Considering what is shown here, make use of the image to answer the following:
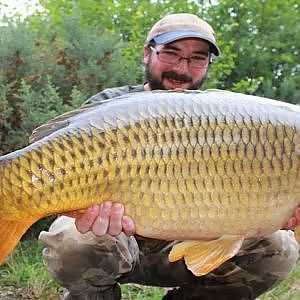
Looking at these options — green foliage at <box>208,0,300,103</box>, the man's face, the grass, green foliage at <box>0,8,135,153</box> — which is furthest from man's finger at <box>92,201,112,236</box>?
green foliage at <box>208,0,300,103</box>

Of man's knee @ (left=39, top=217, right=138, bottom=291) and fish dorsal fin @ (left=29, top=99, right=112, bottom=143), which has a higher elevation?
fish dorsal fin @ (left=29, top=99, right=112, bottom=143)

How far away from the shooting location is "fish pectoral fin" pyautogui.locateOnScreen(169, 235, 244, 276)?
5.73ft

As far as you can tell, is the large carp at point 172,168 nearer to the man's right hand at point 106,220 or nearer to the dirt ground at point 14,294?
the man's right hand at point 106,220

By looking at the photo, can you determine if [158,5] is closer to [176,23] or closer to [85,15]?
[85,15]

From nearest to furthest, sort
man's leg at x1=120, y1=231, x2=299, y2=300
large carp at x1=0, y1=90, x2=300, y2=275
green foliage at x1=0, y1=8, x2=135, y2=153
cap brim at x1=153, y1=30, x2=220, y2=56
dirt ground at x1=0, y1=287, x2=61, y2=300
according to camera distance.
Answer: large carp at x1=0, y1=90, x2=300, y2=275, man's leg at x1=120, y1=231, x2=299, y2=300, cap brim at x1=153, y1=30, x2=220, y2=56, dirt ground at x1=0, y1=287, x2=61, y2=300, green foliage at x1=0, y1=8, x2=135, y2=153

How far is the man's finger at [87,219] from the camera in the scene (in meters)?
1.67

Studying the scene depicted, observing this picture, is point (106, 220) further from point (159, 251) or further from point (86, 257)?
point (159, 251)

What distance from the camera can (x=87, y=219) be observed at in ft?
5.67

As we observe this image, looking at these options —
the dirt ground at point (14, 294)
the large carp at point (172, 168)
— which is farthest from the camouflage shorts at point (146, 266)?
the dirt ground at point (14, 294)

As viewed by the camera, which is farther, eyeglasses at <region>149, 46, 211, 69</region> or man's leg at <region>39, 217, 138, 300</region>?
eyeglasses at <region>149, 46, 211, 69</region>

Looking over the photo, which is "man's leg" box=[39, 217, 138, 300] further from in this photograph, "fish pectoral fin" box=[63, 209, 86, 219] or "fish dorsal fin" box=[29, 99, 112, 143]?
"fish dorsal fin" box=[29, 99, 112, 143]

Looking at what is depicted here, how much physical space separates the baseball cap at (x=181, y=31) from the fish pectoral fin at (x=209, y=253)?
84cm

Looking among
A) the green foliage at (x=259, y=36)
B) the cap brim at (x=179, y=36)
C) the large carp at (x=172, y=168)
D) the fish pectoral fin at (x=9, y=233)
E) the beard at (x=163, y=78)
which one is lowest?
the fish pectoral fin at (x=9, y=233)

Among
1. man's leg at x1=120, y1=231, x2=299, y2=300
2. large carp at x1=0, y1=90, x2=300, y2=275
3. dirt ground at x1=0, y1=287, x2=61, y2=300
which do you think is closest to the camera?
large carp at x1=0, y1=90, x2=300, y2=275
